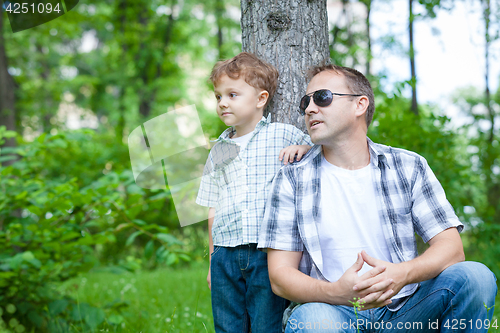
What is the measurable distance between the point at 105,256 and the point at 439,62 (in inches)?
325

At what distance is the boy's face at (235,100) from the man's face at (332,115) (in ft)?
1.13

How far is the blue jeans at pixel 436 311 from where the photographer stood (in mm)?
1565

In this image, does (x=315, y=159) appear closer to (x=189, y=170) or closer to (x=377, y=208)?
(x=377, y=208)

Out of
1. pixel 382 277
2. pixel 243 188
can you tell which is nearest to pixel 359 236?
pixel 382 277

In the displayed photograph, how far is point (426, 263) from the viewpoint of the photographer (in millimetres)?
1672

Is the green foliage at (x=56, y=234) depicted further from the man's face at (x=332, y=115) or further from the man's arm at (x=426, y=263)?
the man's arm at (x=426, y=263)

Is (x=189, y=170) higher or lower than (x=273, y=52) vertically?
lower

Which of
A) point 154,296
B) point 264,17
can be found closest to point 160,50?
point 154,296

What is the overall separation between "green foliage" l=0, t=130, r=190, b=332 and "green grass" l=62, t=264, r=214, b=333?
0.18m

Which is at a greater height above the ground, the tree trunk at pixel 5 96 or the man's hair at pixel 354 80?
the tree trunk at pixel 5 96

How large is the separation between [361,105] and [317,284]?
92 centimetres

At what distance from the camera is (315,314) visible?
161cm

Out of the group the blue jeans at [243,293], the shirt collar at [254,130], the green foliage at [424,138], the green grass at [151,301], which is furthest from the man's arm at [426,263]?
the green foliage at [424,138]

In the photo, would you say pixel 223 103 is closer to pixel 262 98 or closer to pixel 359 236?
pixel 262 98
